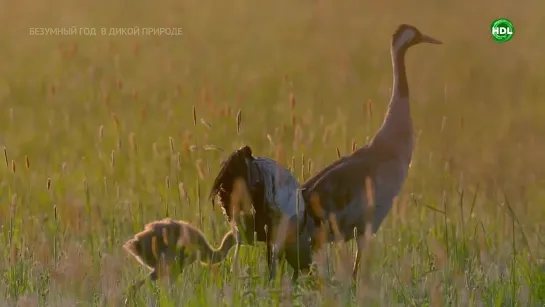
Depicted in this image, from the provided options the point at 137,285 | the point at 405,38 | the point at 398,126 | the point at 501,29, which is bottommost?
the point at 137,285

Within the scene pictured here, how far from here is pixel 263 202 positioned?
5.39 metres

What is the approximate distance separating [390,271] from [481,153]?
111 inches

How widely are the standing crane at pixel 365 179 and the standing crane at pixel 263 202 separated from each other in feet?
0.83

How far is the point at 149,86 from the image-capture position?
10336 millimetres

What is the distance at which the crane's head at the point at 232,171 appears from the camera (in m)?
5.25

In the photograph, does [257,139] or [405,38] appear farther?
[257,139]

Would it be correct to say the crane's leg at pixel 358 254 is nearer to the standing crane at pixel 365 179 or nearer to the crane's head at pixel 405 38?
the standing crane at pixel 365 179

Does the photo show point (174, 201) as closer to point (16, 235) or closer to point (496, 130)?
point (16, 235)

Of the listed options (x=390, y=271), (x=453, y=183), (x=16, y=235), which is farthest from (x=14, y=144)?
(x=390, y=271)

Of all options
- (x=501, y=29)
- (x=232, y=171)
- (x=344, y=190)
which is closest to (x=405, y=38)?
(x=344, y=190)

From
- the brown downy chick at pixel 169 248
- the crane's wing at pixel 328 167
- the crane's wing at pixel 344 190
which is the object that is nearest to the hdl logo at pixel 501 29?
the crane's wing at pixel 328 167

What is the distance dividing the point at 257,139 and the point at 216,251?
326 centimetres

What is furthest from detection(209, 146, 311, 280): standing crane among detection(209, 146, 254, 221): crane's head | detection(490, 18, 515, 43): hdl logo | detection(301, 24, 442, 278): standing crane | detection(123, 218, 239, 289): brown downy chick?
detection(490, 18, 515, 43): hdl logo

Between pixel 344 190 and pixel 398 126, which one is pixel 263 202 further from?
pixel 398 126
